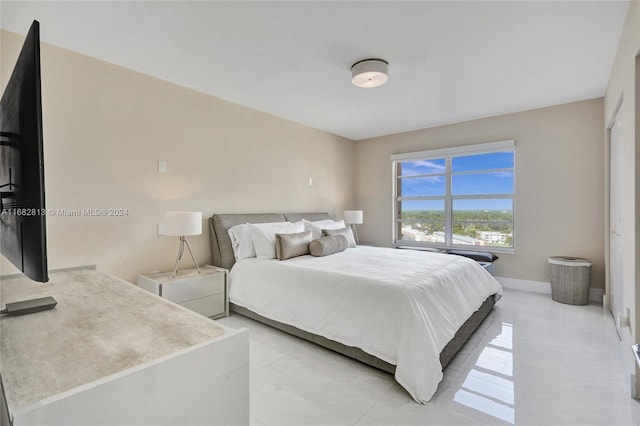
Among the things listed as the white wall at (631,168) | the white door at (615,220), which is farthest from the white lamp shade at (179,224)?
the white door at (615,220)

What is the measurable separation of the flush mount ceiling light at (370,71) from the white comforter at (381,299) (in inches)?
69.0

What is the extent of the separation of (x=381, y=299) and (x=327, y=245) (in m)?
1.42

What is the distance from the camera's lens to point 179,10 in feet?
6.83

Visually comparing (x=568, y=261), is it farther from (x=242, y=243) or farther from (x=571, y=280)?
(x=242, y=243)

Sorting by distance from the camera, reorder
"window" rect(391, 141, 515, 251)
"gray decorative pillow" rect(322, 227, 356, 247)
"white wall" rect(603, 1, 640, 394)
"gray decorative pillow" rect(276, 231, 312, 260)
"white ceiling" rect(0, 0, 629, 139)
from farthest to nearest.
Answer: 1. "window" rect(391, 141, 515, 251)
2. "gray decorative pillow" rect(322, 227, 356, 247)
3. "gray decorative pillow" rect(276, 231, 312, 260)
4. "white ceiling" rect(0, 0, 629, 139)
5. "white wall" rect(603, 1, 640, 394)

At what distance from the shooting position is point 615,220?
3.16m

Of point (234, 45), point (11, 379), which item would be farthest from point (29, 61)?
point (234, 45)

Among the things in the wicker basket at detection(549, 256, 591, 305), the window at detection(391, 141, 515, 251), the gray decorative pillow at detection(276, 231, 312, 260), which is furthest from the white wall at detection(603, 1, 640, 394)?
the gray decorative pillow at detection(276, 231, 312, 260)

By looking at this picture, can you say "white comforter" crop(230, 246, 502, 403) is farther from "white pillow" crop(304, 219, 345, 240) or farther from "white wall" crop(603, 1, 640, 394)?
"white wall" crop(603, 1, 640, 394)

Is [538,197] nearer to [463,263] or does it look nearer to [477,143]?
[477,143]

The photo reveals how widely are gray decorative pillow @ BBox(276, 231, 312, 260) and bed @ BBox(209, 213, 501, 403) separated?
9cm

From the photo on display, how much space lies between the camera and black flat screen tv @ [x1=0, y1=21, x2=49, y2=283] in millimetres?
736

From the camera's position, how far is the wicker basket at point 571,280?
363 centimetres

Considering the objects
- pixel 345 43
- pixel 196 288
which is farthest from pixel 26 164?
pixel 196 288
